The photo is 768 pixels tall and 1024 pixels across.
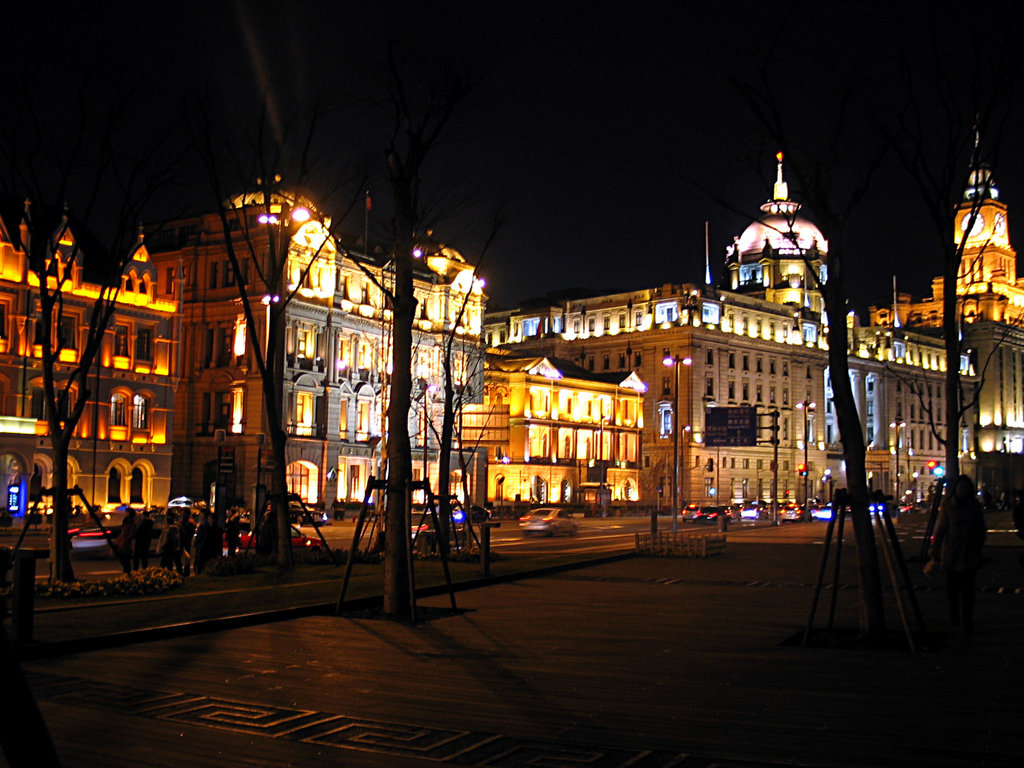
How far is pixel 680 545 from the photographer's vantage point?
112 ft

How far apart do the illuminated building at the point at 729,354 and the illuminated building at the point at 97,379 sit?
2282 inches

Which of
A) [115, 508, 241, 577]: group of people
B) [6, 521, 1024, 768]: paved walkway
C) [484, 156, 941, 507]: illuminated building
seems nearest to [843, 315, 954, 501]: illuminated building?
[484, 156, 941, 507]: illuminated building

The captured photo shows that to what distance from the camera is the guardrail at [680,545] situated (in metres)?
33.4

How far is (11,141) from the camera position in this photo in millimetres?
20312

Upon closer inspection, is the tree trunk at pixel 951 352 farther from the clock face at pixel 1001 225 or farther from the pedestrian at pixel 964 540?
the clock face at pixel 1001 225

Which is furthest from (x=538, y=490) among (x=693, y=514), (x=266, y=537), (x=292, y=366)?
(x=266, y=537)

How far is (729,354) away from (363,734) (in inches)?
4558

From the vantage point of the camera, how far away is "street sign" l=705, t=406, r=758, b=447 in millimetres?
67000

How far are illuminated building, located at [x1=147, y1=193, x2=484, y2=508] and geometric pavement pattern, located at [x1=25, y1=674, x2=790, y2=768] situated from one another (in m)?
61.5

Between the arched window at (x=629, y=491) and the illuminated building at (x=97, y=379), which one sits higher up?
the illuminated building at (x=97, y=379)

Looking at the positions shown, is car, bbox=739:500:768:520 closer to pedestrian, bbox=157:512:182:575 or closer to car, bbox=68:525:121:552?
car, bbox=68:525:121:552

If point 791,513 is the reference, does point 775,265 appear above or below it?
above

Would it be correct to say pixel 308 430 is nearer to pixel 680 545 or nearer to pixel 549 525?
pixel 549 525

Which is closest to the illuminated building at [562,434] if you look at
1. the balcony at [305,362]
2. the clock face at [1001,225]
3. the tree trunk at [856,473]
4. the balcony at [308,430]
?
the balcony at [308,430]
